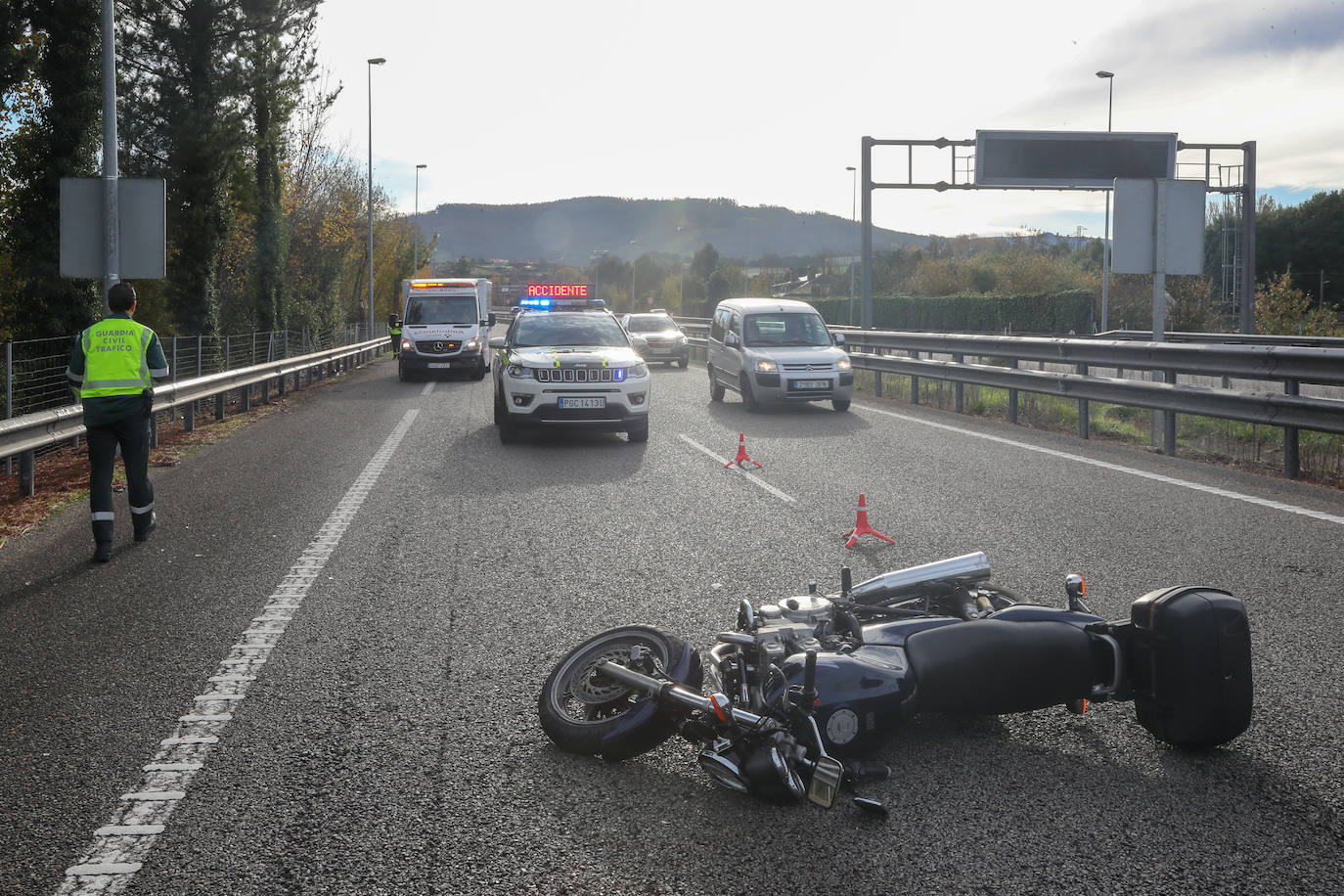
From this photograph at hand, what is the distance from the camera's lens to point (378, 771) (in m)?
3.96

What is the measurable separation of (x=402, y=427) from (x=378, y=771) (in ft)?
42.3

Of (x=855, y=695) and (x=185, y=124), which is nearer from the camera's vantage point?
(x=855, y=695)

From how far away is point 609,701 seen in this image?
13.8ft

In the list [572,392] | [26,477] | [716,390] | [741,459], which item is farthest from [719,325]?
[26,477]

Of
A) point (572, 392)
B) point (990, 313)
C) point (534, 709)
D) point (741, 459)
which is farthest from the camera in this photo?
point (990, 313)

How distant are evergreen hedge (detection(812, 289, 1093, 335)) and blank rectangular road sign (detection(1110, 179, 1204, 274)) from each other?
30422 millimetres

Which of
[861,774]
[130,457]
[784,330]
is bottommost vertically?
[861,774]

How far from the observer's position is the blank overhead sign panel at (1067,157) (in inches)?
1201

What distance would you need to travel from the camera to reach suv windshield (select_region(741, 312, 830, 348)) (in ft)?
63.1

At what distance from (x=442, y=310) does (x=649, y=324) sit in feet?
25.2

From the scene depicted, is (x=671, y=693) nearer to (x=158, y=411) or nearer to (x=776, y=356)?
(x=158, y=411)

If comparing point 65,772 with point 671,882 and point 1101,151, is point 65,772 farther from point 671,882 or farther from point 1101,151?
point 1101,151

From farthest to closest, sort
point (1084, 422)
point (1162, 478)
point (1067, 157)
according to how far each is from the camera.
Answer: point (1067, 157) < point (1084, 422) < point (1162, 478)

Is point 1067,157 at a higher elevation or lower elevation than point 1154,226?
higher
